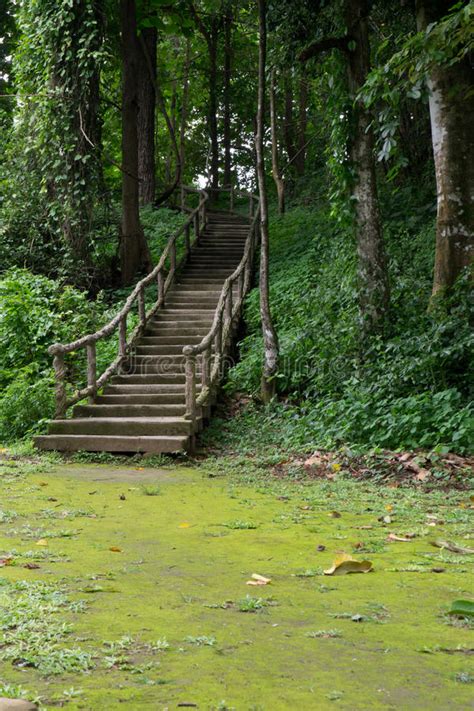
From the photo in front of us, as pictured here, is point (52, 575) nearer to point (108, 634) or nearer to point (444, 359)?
point (108, 634)

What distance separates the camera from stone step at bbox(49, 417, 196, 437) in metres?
9.91

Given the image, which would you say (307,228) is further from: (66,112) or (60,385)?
(60,385)

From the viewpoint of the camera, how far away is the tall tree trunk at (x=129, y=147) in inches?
711

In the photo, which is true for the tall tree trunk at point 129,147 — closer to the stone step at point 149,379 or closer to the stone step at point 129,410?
the stone step at point 149,379

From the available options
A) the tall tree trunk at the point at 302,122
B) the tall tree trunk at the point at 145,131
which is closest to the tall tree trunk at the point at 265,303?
the tall tree trunk at the point at 145,131

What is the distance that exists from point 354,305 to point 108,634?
9444mm

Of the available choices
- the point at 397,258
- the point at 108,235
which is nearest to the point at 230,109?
the point at 108,235

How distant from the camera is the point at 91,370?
36.4 ft

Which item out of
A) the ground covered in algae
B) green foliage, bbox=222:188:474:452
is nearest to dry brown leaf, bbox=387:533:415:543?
the ground covered in algae

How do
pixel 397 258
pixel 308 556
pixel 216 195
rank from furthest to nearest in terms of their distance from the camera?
pixel 216 195 → pixel 397 258 → pixel 308 556

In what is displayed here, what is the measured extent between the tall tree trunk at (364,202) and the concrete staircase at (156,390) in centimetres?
305

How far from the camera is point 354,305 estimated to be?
39.2 ft

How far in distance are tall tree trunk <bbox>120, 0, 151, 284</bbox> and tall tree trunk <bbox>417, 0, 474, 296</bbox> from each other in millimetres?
9146

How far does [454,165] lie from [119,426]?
571 cm
